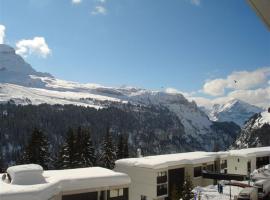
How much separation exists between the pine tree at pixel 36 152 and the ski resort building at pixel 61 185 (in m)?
22.6

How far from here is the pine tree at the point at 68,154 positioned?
56781 mm

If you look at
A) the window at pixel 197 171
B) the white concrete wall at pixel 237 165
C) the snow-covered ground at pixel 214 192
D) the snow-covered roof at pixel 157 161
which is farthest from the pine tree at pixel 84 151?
the white concrete wall at pixel 237 165

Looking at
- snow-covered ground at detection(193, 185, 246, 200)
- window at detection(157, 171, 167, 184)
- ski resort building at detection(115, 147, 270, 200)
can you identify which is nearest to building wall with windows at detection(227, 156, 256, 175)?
ski resort building at detection(115, 147, 270, 200)

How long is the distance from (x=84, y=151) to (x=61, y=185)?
1286 inches

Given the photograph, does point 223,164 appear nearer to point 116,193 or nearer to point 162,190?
point 162,190

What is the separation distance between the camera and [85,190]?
93.3 feet

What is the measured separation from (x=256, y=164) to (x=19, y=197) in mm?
48436

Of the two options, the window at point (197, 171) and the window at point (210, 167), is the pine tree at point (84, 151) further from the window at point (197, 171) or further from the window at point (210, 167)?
the window at point (210, 167)

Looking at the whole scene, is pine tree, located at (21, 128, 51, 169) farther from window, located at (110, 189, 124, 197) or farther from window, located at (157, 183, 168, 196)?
window, located at (110, 189, 124, 197)

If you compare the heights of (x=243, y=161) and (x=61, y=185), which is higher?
(x=61, y=185)

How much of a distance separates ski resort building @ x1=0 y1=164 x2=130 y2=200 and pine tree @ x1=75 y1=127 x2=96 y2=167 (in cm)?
2599

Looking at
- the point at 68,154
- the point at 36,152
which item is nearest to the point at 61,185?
the point at 36,152

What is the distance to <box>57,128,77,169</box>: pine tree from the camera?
5678 centimetres

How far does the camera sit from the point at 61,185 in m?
27.1
